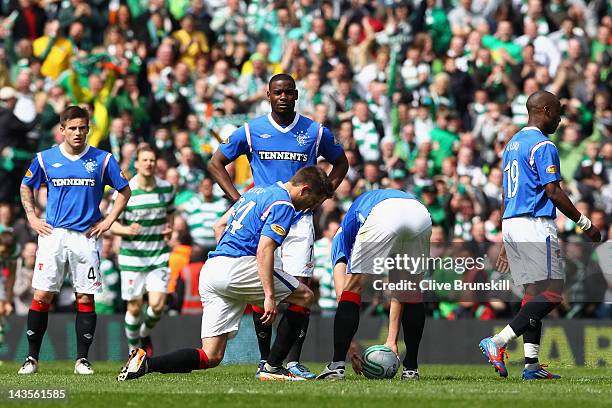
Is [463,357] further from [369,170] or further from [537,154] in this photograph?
[537,154]

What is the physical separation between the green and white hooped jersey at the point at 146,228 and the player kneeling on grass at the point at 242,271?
4.56 meters

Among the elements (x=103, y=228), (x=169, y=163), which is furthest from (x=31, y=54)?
(x=103, y=228)

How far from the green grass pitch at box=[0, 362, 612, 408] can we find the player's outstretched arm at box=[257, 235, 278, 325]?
604 mm

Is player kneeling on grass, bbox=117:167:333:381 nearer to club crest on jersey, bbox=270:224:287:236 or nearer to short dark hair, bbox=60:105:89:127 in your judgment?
club crest on jersey, bbox=270:224:287:236

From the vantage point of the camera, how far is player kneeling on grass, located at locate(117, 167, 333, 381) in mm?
10297

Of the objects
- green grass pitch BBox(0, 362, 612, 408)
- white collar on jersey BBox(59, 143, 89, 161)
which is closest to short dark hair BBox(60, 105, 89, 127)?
white collar on jersey BBox(59, 143, 89, 161)

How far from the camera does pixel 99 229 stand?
13.2m

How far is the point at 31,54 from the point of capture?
21.4 m

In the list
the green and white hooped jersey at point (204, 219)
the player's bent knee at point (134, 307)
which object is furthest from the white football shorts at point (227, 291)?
the green and white hooped jersey at point (204, 219)

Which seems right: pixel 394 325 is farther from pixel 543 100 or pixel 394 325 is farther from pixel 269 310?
pixel 543 100

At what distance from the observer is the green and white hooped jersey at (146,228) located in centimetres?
1528

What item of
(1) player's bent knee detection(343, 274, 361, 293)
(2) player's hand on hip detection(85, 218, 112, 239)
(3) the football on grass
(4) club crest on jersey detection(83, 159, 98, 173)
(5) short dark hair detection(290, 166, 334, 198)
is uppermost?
(4) club crest on jersey detection(83, 159, 98, 173)

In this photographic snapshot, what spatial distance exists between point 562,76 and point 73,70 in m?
7.77

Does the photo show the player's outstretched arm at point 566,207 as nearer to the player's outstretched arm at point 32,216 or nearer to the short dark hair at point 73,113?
the short dark hair at point 73,113
